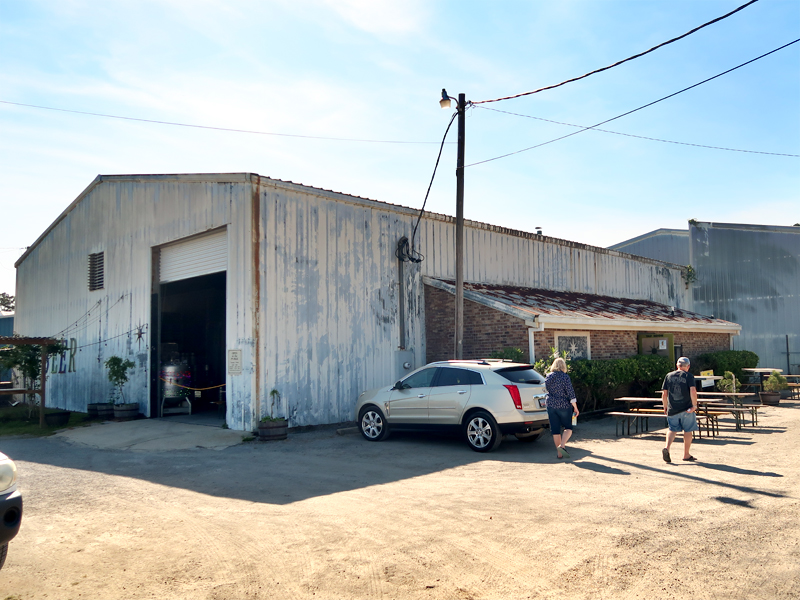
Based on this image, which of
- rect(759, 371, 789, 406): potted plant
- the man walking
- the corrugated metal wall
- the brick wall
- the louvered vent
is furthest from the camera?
the louvered vent

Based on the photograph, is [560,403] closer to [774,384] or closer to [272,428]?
[272,428]

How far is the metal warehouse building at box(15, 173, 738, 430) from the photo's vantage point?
1414cm

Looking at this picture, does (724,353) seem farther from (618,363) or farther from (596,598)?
(596,598)

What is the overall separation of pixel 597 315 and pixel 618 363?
2.22 metres

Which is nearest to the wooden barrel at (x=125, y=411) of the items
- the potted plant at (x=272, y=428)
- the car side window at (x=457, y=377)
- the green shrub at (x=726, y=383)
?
the potted plant at (x=272, y=428)

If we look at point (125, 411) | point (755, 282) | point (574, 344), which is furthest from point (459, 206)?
point (755, 282)

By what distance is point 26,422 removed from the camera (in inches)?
698

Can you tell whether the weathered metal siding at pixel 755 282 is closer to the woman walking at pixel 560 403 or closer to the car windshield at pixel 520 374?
the car windshield at pixel 520 374

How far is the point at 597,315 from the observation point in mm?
18516

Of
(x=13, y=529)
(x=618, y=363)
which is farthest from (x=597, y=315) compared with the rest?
(x=13, y=529)

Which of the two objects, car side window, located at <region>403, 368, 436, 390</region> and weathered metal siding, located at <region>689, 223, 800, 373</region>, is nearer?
car side window, located at <region>403, 368, 436, 390</region>

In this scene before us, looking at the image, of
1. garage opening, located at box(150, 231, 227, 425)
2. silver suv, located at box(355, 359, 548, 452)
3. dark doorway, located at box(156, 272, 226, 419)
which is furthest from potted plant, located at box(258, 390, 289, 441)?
dark doorway, located at box(156, 272, 226, 419)

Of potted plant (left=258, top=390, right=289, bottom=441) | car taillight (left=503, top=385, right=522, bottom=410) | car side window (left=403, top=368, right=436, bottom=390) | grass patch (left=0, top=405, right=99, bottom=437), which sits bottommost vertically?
grass patch (left=0, top=405, right=99, bottom=437)

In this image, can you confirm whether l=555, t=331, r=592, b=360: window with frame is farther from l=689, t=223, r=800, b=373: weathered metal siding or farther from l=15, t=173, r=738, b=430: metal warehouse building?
l=689, t=223, r=800, b=373: weathered metal siding
